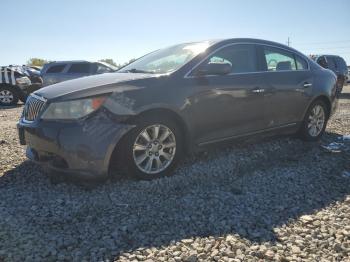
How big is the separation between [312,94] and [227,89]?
197 cm

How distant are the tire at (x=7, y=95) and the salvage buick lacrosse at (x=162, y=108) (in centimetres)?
981

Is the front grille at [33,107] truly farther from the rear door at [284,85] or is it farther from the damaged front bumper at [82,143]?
the rear door at [284,85]


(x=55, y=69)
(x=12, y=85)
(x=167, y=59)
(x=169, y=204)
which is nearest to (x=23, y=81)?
(x=12, y=85)

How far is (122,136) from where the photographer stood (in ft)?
12.8

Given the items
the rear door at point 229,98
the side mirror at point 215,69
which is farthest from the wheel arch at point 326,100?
the side mirror at point 215,69

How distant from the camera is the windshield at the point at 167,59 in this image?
15.1ft

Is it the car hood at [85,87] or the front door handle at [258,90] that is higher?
the car hood at [85,87]

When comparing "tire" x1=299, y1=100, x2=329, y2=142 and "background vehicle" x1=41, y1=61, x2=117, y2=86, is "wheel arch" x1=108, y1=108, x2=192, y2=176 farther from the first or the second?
"background vehicle" x1=41, y1=61, x2=117, y2=86

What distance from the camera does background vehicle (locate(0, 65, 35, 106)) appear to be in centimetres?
1348

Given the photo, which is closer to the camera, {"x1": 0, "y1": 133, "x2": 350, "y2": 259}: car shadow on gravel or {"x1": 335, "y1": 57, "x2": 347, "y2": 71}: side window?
{"x1": 0, "y1": 133, "x2": 350, "y2": 259}: car shadow on gravel

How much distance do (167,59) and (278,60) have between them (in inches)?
70.5

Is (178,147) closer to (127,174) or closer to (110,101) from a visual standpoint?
(127,174)

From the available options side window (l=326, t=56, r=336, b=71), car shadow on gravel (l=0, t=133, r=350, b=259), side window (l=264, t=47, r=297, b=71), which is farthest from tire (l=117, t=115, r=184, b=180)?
side window (l=326, t=56, r=336, b=71)

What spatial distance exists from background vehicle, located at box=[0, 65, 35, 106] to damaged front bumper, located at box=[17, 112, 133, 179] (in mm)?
10635
